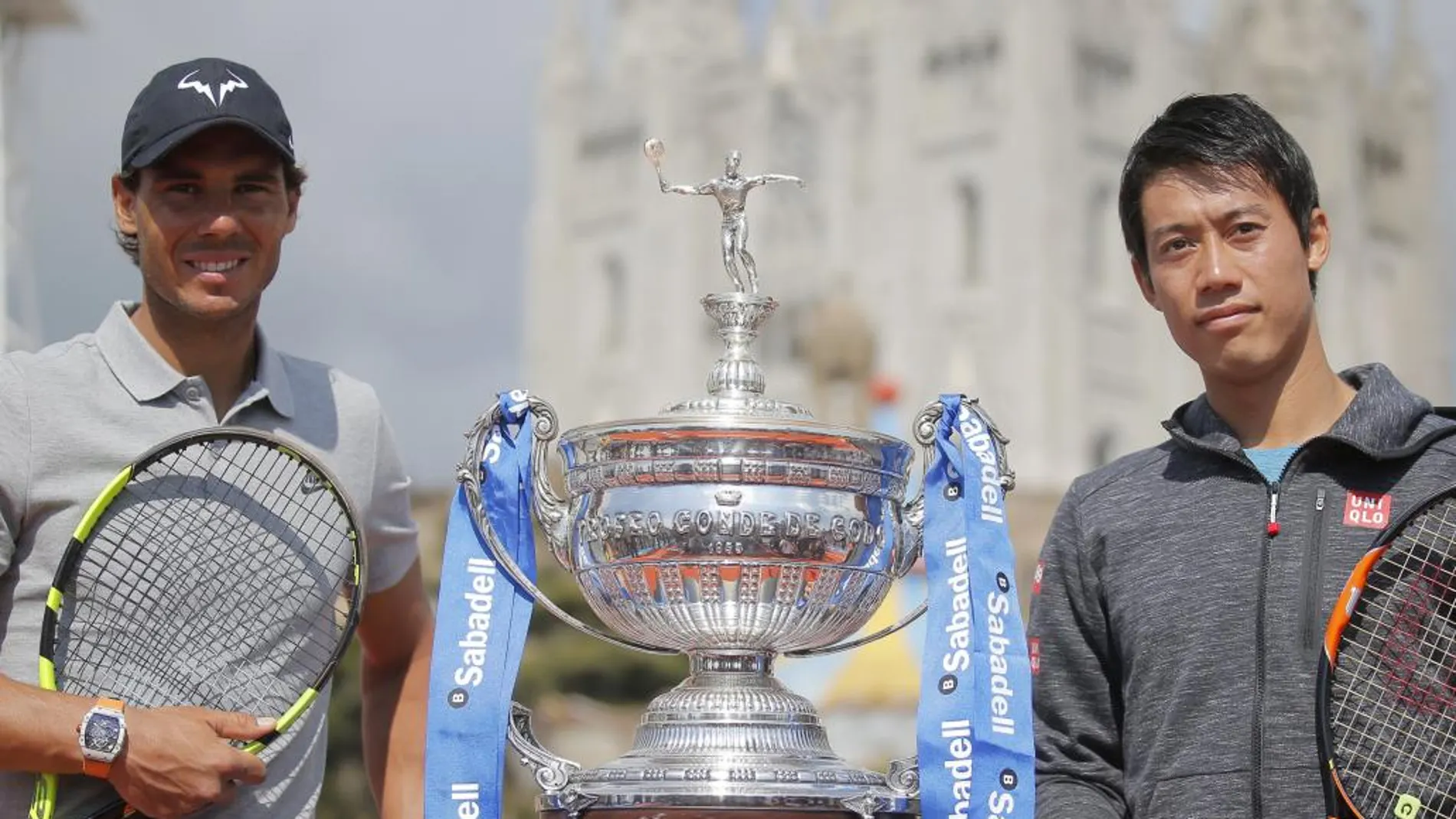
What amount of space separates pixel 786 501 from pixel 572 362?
5472 cm

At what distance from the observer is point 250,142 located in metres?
3.00

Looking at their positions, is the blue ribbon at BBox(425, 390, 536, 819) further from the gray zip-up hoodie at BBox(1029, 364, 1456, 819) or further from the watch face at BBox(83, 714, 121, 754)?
the gray zip-up hoodie at BBox(1029, 364, 1456, 819)

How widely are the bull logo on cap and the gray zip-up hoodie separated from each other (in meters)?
1.28

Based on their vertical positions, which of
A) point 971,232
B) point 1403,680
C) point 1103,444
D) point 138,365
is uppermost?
point 971,232

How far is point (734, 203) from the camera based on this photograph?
327 cm

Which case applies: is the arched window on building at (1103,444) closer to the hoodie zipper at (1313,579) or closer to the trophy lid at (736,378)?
the trophy lid at (736,378)

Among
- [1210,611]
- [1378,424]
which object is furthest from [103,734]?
[1378,424]

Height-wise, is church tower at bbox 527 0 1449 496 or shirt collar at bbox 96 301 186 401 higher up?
church tower at bbox 527 0 1449 496

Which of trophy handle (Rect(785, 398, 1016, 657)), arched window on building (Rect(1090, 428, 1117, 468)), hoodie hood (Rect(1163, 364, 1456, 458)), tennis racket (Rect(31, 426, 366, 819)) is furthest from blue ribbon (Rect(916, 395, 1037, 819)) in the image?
arched window on building (Rect(1090, 428, 1117, 468))

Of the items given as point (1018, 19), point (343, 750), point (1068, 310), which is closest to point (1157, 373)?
point (1068, 310)

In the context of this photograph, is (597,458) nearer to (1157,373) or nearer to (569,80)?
(1157,373)

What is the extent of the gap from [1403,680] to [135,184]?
175cm

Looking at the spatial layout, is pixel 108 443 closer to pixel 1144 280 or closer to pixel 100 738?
pixel 100 738

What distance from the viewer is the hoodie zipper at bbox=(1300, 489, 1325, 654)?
2844 millimetres
